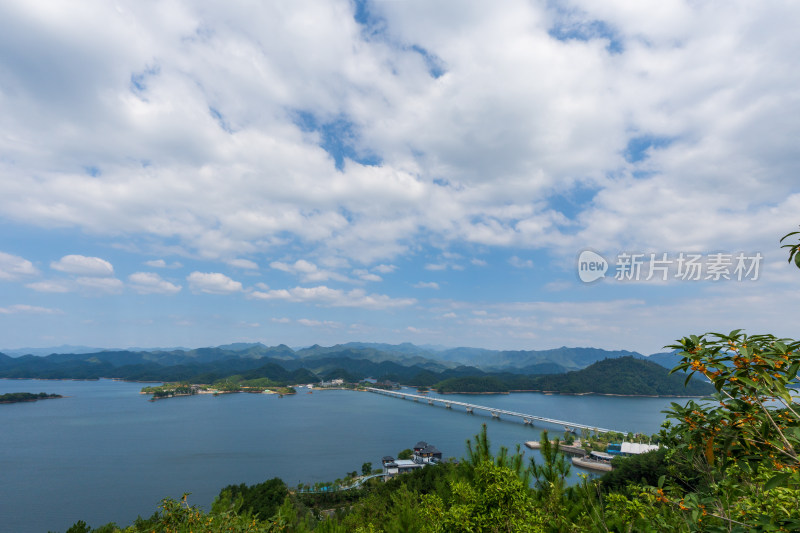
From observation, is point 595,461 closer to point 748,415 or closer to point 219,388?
point 748,415

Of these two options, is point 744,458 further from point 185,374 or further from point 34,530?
point 185,374

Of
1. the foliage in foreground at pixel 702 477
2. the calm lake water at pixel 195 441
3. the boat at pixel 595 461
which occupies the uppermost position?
the foliage in foreground at pixel 702 477

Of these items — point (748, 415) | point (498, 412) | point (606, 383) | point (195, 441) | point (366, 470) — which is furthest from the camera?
point (606, 383)

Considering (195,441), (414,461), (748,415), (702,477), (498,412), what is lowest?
(195,441)

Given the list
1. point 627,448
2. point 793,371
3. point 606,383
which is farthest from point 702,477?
point 606,383

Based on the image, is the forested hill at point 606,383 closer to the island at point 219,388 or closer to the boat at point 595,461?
the island at point 219,388

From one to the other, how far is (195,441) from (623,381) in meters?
110

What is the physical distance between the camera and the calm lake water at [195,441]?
98.0ft

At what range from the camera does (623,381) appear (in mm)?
105125

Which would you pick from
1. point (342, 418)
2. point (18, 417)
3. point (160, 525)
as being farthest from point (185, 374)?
point (160, 525)

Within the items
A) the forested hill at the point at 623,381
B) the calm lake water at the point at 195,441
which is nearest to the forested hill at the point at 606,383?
the forested hill at the point at 623,381

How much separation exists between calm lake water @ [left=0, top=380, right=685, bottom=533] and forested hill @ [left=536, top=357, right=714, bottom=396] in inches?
347

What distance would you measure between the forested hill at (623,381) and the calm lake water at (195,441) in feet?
28.9

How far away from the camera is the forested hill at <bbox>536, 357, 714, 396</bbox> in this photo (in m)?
98.4
